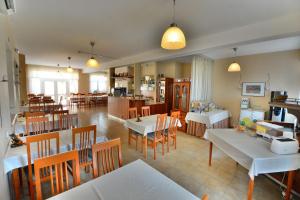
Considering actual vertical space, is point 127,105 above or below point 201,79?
below

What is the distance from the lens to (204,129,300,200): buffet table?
1.70 m

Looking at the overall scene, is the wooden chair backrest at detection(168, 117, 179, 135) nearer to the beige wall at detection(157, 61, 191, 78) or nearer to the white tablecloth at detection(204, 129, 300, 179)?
the white tablecloth at detection(204, 129, 300, 179)

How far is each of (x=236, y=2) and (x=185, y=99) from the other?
3.64 m

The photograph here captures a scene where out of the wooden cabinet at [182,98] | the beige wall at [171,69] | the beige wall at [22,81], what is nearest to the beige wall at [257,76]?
the wooden cabinet at [182,98]

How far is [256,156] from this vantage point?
175 centimetres

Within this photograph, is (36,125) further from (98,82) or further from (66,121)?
(98,82)

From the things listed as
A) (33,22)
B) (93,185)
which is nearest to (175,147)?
(93,185)

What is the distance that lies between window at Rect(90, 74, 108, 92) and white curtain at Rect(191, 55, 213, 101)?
9.31 m

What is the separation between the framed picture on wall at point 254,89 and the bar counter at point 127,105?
2.98m

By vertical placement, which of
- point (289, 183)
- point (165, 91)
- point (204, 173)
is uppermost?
point (165, 91)

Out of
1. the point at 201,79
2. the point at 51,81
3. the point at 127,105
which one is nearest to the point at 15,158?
the point at 127,105

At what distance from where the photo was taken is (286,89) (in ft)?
14.8

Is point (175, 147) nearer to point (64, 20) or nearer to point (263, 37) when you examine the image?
point (263, 37)

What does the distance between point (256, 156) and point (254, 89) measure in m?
4.23
